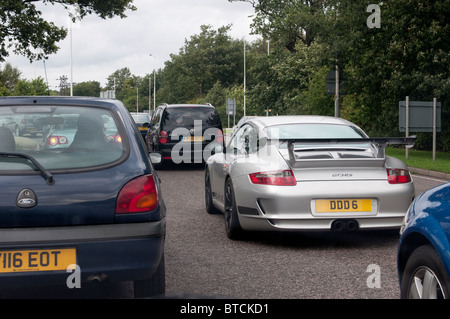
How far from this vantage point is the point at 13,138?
3883 millimetres

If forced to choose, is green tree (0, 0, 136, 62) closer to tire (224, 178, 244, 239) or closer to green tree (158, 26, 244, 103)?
tire (224, 178, 244, 239)

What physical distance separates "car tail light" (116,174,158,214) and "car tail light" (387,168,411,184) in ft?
9.81

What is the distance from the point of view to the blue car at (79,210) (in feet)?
11.4

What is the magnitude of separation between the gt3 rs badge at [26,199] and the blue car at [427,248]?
2.10 m

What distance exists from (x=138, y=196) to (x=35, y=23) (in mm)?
25238

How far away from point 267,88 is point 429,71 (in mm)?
27402

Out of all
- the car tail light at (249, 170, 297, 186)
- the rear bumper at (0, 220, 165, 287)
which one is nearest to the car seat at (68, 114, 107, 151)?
the rear bumper at (0, 220, 165, 287)

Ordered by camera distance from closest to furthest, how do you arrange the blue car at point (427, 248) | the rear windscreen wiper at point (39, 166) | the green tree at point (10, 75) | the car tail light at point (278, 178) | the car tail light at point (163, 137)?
the blue car at point (427, 248), the rear windscreen wiper at point (39, 166), the car tail light at point (278, 178), the car tail light at point (163, 137), the green tree at point (10, 75)

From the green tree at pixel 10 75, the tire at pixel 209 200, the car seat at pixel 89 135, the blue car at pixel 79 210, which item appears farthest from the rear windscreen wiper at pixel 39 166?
the green tree at pixel 10 75

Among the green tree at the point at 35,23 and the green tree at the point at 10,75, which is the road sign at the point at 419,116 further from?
the green tree at the point at 10,75

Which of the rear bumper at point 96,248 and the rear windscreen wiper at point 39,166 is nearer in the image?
the rear bumper at point 96,248

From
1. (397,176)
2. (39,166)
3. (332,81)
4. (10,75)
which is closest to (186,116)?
(397,176)

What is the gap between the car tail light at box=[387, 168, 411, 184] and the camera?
19.7 ft
